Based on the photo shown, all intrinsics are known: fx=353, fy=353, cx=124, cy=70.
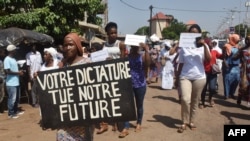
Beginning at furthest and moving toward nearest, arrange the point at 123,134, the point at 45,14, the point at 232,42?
the point at 45,14
the point at 232,42
the point at 123,134

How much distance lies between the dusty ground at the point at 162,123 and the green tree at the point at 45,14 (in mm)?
5195

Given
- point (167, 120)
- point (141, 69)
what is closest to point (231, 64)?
point (167, 120)

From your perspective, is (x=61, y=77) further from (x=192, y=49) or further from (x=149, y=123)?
(x=149, y=123)

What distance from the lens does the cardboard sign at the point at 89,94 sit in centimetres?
328

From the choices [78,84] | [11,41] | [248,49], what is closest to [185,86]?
[248,49]

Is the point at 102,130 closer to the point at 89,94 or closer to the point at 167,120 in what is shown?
the point at 167,120

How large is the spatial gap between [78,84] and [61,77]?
0.59ft

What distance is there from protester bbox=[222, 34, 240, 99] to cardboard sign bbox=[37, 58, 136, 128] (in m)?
6.80

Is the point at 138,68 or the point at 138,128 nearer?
the point at 138,68

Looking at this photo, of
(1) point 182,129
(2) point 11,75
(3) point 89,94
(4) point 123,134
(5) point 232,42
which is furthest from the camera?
(5) point 232,42

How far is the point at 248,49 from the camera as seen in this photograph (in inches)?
317

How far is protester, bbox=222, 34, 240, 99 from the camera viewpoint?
9516 mm

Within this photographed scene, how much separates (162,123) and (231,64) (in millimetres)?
3453

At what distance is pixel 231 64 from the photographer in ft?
32.0
